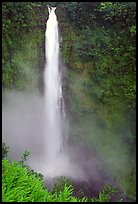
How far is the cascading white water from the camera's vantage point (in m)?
10.6

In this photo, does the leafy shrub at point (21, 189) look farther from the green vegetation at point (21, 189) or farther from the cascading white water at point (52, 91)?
the cascading white water at point (52, 91)

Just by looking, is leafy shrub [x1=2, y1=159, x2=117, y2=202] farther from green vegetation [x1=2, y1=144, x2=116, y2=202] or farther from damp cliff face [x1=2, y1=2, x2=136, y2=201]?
damp cliff face [x1=2, y1=2, x2=136, y2=201]

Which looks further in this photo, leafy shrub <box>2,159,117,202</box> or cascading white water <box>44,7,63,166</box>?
cascading white water <box>44,7,63,166</box>

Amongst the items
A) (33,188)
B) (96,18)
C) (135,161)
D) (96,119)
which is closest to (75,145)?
(96,119)

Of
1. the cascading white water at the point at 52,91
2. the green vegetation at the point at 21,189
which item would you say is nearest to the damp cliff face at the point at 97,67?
the cascading white water at the point at 52,91

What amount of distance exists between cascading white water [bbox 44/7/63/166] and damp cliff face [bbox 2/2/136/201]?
18 cm

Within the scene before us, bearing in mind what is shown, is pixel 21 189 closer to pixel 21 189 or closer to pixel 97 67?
pixel 21 189

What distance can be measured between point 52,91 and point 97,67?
5.95ft

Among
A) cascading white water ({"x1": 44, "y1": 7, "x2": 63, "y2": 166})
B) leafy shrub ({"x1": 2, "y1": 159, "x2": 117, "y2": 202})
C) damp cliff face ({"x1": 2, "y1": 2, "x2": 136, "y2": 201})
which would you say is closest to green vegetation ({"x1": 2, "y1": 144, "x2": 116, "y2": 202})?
leafy shrub ({"x1": 2, "y1": 159, "x2": 117, "y2": 202})

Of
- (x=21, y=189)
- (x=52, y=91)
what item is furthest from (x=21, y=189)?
(x=52, y=91)

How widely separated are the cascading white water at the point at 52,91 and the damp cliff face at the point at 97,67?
0.18 metres

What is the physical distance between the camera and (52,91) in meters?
10.9

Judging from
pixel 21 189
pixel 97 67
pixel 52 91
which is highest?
pixel 97 67

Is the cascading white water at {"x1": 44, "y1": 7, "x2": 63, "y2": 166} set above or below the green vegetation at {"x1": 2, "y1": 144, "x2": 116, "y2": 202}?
above
